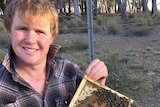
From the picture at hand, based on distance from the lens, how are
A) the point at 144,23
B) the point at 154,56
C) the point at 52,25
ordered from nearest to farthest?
the point at 52,25, the point at 154,56, the point at 144,23

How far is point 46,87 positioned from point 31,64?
0.53 ft

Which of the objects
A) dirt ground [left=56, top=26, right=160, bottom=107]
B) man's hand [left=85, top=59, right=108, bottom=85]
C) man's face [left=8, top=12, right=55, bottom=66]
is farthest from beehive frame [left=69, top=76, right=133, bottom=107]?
dirt ground [left=56, top=26, right=160, bottom=107]

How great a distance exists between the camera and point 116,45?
10.5 metres

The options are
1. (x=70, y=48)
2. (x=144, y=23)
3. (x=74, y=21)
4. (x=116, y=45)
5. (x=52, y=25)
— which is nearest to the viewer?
(x=52, y=25)

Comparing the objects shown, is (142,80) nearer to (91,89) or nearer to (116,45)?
(91,89)

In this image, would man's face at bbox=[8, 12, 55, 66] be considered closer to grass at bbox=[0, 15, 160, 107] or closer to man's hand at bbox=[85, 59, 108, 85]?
man's hand at bbox=[85, 59, 108, 85]

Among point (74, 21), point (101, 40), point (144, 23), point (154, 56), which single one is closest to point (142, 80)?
point (154, 56)

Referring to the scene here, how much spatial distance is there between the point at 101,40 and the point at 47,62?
31.7 ft

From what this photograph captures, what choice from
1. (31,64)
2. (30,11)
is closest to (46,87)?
(31,64)

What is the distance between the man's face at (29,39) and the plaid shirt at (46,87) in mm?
106

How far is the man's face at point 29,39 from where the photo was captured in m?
1.70

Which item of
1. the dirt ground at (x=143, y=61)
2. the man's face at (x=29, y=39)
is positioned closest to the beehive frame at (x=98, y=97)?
the man's face at (x=29, y=39)

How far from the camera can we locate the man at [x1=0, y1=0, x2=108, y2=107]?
1.71 metres

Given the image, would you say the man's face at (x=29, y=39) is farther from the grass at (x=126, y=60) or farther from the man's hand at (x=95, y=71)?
the grass at (x=126, y=60)
